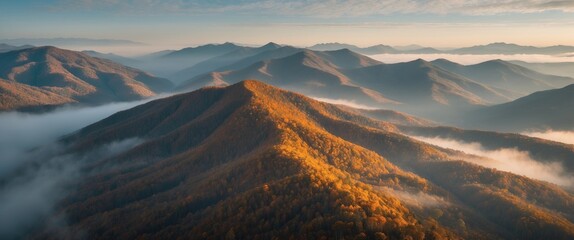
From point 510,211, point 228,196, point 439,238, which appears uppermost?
point 439,238

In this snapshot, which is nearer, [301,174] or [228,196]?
[301,174]

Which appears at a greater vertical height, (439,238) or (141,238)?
(439,238)

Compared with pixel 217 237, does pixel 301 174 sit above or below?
above

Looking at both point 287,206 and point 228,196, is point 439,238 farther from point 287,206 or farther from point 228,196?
point 228,196

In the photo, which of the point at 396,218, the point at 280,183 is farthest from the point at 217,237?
the point at 396,218

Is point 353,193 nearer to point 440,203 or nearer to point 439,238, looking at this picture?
point 439,238

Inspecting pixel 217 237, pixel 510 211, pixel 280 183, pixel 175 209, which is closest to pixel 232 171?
pixel 175 209

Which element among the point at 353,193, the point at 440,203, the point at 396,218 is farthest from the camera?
the point at 440,203

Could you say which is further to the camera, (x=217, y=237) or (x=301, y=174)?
(x=301, y=174)

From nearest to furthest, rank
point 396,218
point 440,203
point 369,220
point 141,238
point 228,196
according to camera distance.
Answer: point 369,220 → point 396,218 → point 141,238 → point 228,196 → point 440,203
